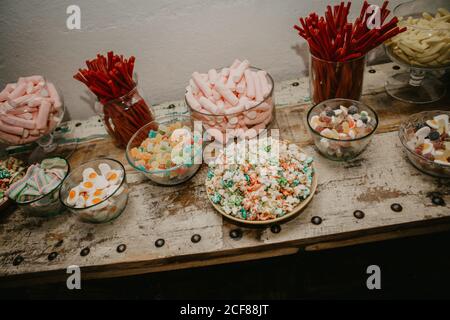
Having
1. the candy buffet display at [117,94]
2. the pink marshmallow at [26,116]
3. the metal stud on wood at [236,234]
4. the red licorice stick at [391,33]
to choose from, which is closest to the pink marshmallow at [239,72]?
the candy buffet display at [117,94]

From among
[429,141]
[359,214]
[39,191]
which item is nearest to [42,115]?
[39,191]

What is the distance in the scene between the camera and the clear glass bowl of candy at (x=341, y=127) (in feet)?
3.89

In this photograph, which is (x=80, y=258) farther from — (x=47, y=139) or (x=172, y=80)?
(x=172, y=80)

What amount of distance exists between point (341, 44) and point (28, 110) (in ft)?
4.11

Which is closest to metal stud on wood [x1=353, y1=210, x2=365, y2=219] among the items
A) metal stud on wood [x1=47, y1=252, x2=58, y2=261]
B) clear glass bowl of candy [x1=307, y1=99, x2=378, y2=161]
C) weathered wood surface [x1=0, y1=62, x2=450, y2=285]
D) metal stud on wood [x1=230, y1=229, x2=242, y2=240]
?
weathered wood surface [x1=0, y1=62, x2=450, y2=285]

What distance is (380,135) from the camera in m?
1.32

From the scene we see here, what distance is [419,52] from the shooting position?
1.21m

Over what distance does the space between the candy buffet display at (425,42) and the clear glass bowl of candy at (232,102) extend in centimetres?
52

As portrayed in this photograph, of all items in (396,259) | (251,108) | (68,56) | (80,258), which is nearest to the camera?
(80,258)

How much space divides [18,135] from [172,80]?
721 millimetres

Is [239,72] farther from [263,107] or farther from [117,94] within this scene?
[117,94]

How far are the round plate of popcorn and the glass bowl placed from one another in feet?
0.35

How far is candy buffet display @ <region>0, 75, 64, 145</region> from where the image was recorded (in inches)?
51.1
